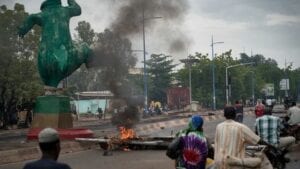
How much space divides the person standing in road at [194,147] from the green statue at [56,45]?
14812 millimetres

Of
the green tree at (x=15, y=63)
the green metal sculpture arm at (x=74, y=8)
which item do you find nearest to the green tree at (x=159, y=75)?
the green tree at (x=15, y=63)

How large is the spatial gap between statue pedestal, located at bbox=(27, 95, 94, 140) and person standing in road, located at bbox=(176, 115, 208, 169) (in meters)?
14.1

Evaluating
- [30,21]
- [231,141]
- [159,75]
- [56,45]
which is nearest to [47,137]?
[231,141]

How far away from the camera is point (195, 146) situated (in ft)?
22.4

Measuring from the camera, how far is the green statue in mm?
21219

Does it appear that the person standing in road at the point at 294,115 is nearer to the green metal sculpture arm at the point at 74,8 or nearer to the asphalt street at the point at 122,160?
the asphalt street at the point at 122,160

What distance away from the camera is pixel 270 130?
958 centimetres

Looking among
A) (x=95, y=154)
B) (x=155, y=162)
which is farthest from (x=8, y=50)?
(x=155, y=162)

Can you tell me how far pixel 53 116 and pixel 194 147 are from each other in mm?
14601

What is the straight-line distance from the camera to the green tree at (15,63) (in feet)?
118

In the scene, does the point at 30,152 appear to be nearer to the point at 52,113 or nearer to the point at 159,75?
the point at 52,113

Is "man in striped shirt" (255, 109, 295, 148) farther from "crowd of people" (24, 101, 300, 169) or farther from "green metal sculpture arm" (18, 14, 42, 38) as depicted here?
"green metal sculpture arm" (18, 14, 42, 38)

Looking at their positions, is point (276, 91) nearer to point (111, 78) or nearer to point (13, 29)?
point (13, 29)

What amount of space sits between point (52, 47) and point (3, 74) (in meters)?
15.4
